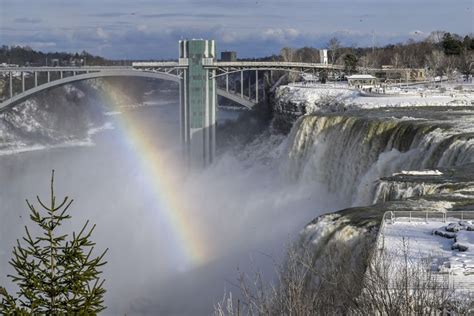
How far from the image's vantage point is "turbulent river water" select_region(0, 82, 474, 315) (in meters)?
16.8

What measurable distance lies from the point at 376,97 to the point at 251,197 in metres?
8.59

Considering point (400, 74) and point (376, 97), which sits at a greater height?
point (400, 74)

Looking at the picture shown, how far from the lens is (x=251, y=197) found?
27.3 metres

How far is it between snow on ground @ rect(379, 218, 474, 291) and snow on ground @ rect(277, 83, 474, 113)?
1847 centimetres

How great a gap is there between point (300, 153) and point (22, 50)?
66.8m

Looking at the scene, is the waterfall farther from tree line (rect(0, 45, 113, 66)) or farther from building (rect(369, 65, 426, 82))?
tree line (rect(0, 45, 113, 66))

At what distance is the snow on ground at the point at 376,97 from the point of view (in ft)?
97.0

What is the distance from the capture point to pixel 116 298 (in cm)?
1848

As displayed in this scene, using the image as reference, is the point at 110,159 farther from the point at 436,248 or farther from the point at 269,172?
the point at 436,248

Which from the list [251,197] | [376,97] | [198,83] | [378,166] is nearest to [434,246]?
[378,166]

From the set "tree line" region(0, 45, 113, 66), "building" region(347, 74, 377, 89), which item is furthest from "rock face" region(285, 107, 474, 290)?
"tree line" region(0, 45, 113, 66)

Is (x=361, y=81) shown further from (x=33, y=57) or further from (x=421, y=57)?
(x=33, y=57)

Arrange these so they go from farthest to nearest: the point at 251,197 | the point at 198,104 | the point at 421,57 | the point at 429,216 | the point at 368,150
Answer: the point at 421,57 < the point at 198,104 < the point at 251,197 < the point at 368,150 < the point at 429,216

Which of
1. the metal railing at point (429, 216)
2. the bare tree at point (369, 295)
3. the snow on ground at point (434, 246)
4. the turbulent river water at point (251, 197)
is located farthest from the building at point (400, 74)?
the bare tree at point (369, 295)
